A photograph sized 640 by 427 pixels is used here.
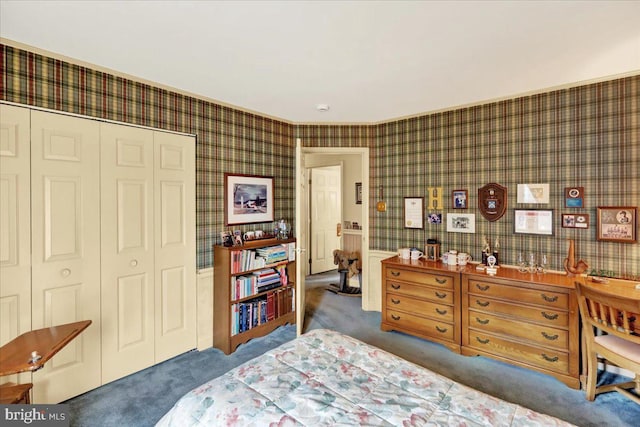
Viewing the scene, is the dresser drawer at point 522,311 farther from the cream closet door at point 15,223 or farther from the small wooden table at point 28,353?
the cream closet door at point 15,223

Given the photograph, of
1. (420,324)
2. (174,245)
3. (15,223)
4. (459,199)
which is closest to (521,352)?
(420,324)

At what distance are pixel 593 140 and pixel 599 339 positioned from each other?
5.36 feet

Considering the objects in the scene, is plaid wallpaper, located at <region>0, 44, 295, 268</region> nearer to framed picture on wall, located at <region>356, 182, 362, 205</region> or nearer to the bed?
the bed

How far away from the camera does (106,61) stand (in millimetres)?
2227

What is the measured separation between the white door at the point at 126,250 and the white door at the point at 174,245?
0.22 feet

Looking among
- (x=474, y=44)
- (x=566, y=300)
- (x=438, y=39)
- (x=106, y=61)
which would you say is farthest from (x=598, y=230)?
(x=106, y=61)

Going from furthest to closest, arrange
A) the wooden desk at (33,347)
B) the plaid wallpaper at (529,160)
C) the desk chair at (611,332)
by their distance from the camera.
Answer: the plaid wallpaper at (529,160), the desk chair at (611,332), the wooden desk at (33,347)

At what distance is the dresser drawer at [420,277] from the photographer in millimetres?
2922

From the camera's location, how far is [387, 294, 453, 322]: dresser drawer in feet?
9.63

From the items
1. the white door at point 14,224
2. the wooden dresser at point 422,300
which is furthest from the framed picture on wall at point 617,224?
the white door at point 14,224

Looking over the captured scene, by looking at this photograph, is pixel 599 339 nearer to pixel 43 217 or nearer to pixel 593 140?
pixel 593 140

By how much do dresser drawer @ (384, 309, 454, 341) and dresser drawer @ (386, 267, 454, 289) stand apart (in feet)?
1.22

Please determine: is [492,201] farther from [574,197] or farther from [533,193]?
[574,197]

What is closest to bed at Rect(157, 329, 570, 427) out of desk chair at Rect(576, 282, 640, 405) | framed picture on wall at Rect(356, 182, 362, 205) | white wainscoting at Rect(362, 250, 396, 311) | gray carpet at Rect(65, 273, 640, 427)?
gray carpet at Rect(65, 273, 640, 427)
